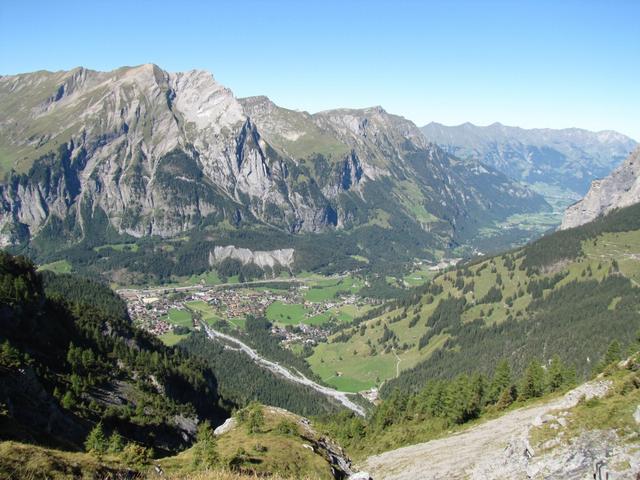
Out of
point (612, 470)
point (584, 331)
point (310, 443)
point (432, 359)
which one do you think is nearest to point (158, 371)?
point (310, 443)

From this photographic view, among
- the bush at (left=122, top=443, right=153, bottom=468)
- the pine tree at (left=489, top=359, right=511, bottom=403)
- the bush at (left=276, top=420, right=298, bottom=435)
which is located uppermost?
the bush at (left=122, top=443, right=153, bottom=468)

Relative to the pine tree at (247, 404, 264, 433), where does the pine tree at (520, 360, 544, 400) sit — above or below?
below

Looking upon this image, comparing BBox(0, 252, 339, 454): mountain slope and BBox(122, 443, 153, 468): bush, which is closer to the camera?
BBox(122, 443, 153, 468): bush

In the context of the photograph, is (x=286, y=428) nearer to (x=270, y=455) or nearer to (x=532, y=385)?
(x=270, y=455)

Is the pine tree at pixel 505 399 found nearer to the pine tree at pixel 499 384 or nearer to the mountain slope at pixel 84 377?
the pine tree at pixel 499 384

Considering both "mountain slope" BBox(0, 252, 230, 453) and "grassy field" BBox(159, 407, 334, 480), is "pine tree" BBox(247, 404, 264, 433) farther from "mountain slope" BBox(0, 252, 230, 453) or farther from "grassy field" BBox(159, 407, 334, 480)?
"mountain slope" BBox(0, 252, 230, 453)

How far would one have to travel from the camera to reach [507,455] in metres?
38.2

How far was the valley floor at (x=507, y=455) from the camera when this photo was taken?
3116cm

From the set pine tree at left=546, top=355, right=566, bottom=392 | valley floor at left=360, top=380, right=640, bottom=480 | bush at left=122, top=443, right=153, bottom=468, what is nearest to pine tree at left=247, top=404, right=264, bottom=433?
valley floor at left=360, top=380, right=640, bottom=480

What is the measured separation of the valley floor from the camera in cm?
3116

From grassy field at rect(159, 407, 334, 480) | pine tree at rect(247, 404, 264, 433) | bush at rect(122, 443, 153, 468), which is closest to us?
bush at rect(122, 443, 153, 468)

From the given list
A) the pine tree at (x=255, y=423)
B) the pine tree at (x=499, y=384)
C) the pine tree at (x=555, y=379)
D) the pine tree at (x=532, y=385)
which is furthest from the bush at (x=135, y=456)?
the pine tree at (x=555, y=379)

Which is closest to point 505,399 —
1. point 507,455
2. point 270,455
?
point 507,455

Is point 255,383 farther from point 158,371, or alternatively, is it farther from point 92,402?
point 92,402
